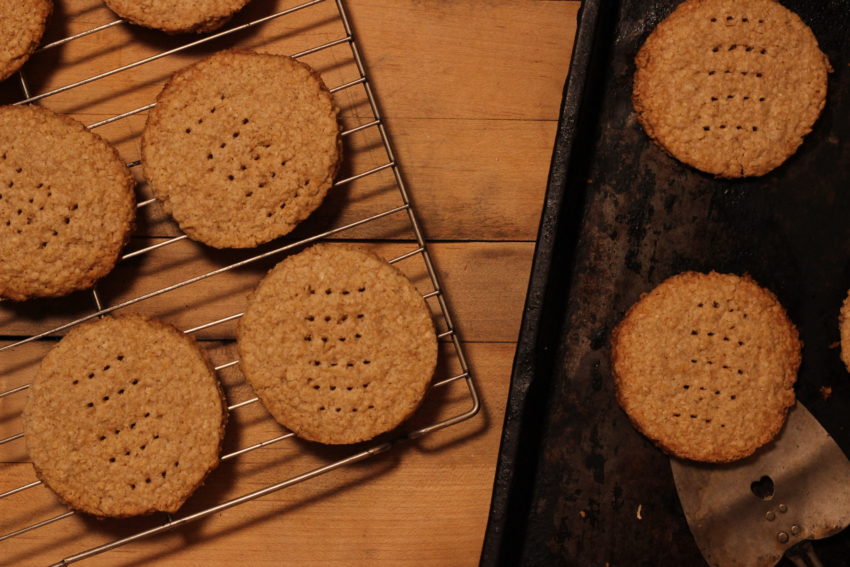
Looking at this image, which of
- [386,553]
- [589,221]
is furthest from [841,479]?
[386,553]

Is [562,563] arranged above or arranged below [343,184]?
below

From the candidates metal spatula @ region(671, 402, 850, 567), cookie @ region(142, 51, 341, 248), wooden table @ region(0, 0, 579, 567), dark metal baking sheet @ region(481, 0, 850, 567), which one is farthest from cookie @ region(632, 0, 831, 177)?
cookie @ region(142, 51, 341, 248)

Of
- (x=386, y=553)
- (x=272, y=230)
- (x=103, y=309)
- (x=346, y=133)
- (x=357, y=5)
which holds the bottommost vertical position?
(x=386, y=553)

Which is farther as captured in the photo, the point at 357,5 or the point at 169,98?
the point at 357,5

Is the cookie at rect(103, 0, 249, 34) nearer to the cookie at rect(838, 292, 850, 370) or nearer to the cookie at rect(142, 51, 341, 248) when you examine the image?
the cookie at rect(142, 51, 341, 248)

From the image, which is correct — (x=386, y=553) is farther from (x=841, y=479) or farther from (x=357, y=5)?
(x=357, y=5)

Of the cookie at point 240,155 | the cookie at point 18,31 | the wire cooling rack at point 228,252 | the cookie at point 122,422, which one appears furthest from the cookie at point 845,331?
the cookie at point 18,31

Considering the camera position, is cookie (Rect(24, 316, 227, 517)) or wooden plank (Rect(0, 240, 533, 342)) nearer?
cookie (Rect(24, 316, 227, 517))
